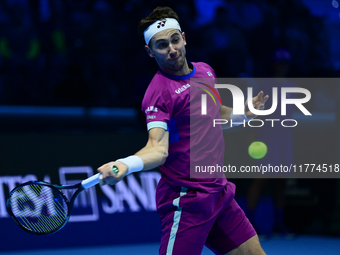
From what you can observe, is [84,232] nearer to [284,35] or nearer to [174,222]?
[174,222]

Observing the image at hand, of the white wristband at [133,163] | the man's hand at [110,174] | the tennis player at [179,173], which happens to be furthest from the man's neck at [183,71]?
the man's hand at [110,174]

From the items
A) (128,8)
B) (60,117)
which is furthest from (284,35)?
(60,117)

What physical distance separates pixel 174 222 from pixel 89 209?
2.62 metres

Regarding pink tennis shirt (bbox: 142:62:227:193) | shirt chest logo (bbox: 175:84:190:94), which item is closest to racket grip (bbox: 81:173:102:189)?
pink tennis shirt (bbox: 142:62:227:193)

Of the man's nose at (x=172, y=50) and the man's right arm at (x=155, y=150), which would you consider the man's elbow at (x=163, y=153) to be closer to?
the man's right arm at (x=155, y=150)

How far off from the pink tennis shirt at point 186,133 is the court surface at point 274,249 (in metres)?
2.35

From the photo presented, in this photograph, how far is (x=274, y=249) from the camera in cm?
494

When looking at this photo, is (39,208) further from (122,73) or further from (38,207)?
(122,73)

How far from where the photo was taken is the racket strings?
265 cm

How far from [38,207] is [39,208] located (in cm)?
1

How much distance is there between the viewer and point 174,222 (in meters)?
2.51

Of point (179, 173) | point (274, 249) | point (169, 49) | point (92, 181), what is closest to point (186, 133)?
point (179, 173)

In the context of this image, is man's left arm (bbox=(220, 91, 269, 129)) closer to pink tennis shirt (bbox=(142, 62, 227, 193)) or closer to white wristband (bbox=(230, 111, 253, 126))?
white wristband (bbox=(230, 111, 253, 126))

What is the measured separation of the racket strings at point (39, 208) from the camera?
8.68 feet
